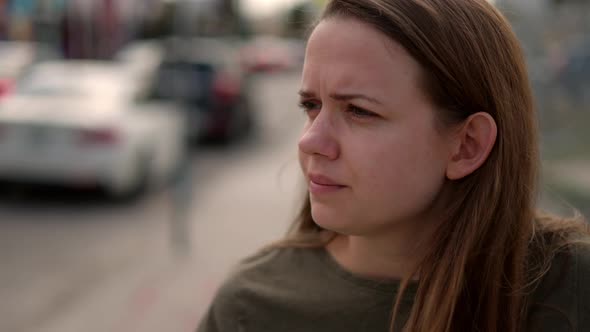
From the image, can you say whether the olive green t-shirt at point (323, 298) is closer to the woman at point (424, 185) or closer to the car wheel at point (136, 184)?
the woman at point (424, 185)

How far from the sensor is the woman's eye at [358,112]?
5.42ft

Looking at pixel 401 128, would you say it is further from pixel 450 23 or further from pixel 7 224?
pixel 7 224

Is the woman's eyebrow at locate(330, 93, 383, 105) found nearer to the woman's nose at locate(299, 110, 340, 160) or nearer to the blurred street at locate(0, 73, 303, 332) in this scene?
the woman's nose at locate(299, 110, 340, 160)

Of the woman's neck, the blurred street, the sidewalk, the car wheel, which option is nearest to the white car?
the car wheel

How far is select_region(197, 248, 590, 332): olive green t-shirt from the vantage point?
64.6 inches

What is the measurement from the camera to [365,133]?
1.65 metres

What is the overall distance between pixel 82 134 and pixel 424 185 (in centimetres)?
778

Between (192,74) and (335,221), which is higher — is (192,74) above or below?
above

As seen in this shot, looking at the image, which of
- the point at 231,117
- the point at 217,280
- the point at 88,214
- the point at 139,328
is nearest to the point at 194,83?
the point at 231,117

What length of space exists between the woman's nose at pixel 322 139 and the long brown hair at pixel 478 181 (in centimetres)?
22

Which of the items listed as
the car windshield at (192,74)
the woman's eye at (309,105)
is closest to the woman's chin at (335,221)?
the woman's eye at (309,105)

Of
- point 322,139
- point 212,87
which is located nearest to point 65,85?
point 212,87

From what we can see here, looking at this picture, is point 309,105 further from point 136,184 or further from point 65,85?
point 65,85

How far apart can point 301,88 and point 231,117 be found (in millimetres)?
12777
